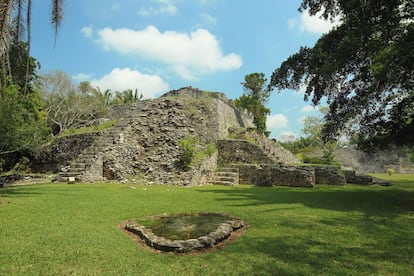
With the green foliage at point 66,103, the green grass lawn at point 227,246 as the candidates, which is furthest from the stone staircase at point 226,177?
the green foliage at point 66,103

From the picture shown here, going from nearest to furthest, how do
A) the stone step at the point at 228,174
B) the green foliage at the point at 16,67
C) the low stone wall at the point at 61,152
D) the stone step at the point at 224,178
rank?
the green foliage at the point at 16,67, the stone step at the point at 224,178, the stone step at the point at 228,174, the low stone wall at the point at 61,152

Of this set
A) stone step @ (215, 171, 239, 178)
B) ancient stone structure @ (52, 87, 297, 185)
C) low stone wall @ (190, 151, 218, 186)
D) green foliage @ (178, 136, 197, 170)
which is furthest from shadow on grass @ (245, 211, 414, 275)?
stone step @ (215, 171, 239, 178)

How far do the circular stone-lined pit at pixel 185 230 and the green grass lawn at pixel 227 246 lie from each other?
25cm

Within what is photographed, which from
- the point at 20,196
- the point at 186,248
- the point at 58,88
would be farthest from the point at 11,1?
the point at 58,88

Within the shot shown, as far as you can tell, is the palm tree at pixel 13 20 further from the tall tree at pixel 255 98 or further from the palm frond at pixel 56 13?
the tall tree at pixel 255 98

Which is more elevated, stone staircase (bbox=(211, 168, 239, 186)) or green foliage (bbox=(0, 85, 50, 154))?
green foliage (bbox=(0, 85, 50, 154))

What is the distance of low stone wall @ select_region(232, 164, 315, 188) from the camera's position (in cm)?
1486

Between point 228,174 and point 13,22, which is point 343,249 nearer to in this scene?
point 13,22

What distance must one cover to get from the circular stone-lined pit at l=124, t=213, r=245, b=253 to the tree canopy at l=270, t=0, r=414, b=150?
568 cm

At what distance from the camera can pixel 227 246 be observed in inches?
184

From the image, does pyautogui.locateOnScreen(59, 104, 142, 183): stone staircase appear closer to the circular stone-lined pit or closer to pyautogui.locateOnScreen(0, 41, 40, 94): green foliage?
pyautogui.locateOnScreen(0, 41, 40, 94): green foliage

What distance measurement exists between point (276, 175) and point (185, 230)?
10.9 meters

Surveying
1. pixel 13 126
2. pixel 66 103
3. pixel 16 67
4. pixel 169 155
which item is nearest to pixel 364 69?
pixel 169 155

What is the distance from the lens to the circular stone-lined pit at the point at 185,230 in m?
4.58
